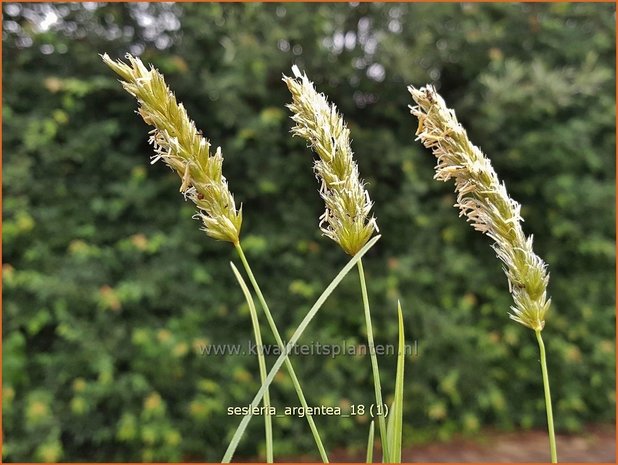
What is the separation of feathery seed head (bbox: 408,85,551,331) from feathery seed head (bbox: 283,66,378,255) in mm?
100

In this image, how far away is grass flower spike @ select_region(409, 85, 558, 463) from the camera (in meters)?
0.72

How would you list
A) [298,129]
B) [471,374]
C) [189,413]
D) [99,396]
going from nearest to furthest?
[298,129] → [99,396] → [189,413] → [471,374]

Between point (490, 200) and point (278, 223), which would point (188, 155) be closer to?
point (490, 200)

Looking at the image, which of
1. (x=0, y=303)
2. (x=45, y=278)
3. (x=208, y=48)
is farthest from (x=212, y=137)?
(x=0, y=303)

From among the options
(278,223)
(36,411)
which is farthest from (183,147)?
(278,223)

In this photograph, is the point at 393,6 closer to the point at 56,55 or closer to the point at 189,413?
the point at 56,55

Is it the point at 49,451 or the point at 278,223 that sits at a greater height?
the point at 278,223

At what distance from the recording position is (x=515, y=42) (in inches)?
139

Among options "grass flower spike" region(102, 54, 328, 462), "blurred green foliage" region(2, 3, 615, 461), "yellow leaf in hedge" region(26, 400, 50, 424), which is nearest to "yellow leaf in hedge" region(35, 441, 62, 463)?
"blurred green foliage" region(2, 3, 615, 461)

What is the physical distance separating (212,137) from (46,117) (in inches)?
31.1

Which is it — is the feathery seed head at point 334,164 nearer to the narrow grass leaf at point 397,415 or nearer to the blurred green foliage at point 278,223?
the narrow grass leaf at point 397,415

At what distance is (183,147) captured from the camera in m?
0.70

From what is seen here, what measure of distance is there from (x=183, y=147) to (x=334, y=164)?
0.18 m

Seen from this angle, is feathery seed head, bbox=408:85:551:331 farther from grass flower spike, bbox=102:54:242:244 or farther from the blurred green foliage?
the blurred green foliage
